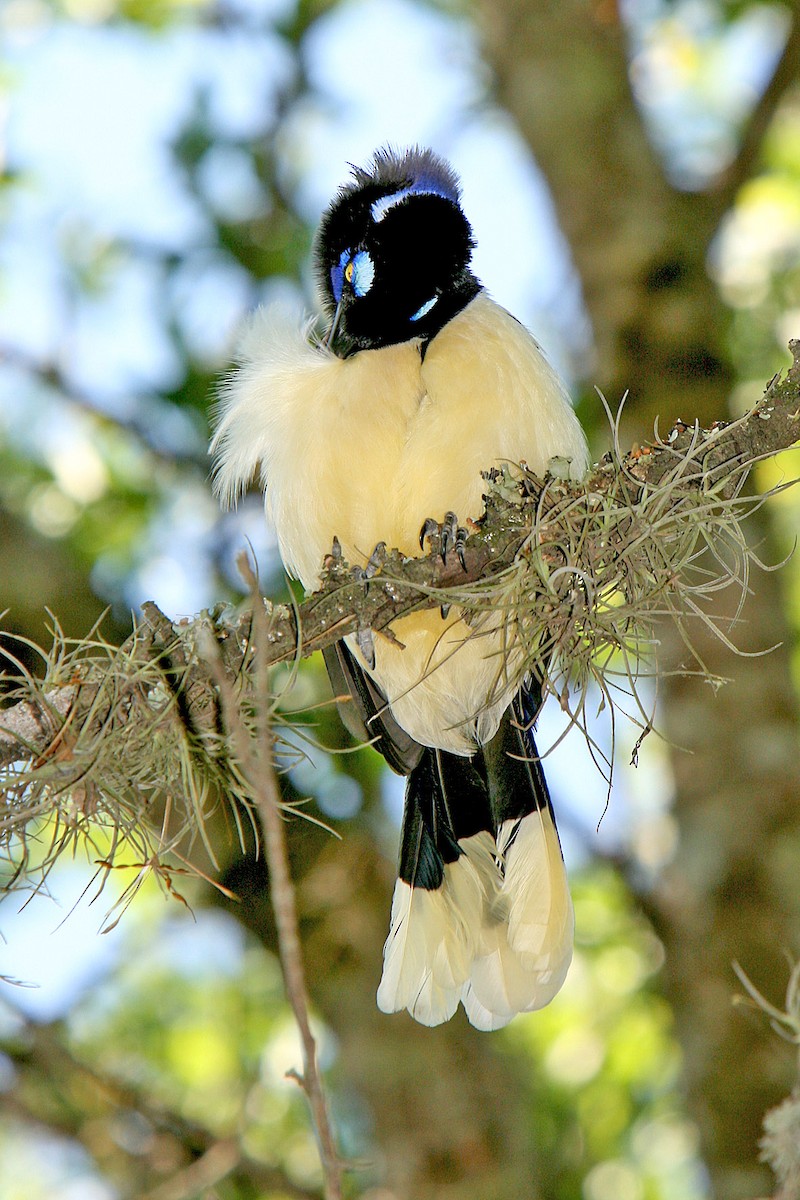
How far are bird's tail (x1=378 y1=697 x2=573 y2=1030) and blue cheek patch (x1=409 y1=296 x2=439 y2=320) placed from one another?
1.01 metres

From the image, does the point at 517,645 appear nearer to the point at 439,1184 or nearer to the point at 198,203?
the point at 439,1184

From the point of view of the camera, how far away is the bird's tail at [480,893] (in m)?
2.87

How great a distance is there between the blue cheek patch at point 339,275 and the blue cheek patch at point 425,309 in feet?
0.73

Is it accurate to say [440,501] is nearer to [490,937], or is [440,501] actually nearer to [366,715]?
[366,715]

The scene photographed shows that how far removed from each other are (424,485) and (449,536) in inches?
16.2

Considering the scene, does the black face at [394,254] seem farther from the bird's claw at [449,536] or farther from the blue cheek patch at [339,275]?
the bird's claw at [449,536]

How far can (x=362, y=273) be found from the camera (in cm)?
306

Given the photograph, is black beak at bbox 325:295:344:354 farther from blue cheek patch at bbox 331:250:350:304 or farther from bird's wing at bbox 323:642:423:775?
bird's wing at bbox 323:642:423:775

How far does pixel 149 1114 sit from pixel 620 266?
3.40m

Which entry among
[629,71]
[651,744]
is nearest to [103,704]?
[651,744]

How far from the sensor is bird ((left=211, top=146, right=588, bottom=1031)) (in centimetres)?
280

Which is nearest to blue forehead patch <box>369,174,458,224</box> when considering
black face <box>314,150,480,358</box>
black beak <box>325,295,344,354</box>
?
black face <box>314,150,480,358</box>

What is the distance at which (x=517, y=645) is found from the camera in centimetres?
231

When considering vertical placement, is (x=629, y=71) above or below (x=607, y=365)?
above
